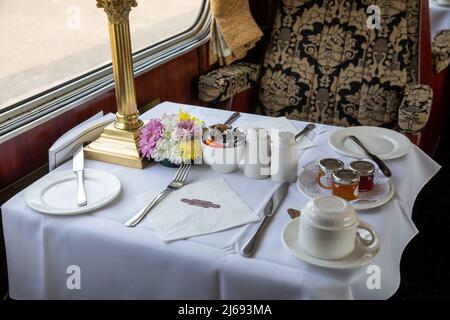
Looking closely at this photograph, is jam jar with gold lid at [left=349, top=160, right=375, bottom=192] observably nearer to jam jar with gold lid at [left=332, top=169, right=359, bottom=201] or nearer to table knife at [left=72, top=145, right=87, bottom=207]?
jam jar with gold lid at [left=332, top=169, right=359, bottom=201]

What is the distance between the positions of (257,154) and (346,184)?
248 millimetres

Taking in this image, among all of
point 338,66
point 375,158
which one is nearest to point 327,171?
point 375,158

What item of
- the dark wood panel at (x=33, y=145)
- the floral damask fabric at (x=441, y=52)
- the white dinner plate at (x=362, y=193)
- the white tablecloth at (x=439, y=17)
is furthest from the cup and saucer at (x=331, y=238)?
the white tablecloth at (x=439, y=17)

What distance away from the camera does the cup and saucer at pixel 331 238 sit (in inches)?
36.2

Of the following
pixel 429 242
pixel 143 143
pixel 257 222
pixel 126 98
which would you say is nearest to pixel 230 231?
pixel 257 222

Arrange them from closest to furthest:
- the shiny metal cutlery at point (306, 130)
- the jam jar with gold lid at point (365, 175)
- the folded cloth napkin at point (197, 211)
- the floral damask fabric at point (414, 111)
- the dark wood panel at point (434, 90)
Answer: the folded cloth napkin at point (197, 211) → the jam jar with gold lid at point (365, 175) → the shiny metal cutlery at point (306, 130) → the floral damask fabric at point (414, 111) → the dark wood panel at point (434, 90)

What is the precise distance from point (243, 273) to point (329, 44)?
172 cm

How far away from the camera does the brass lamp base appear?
135 cm

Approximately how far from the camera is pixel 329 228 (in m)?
0.92

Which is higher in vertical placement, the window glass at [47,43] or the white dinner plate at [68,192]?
the window glass at [47,43]

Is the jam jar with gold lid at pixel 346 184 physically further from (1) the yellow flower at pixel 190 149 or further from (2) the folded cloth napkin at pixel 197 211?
(1) the yellow flower at pixel 190 149

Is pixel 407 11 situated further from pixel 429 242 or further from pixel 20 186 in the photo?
pixel 20 186

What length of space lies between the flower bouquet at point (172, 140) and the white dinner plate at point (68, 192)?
0.13 m

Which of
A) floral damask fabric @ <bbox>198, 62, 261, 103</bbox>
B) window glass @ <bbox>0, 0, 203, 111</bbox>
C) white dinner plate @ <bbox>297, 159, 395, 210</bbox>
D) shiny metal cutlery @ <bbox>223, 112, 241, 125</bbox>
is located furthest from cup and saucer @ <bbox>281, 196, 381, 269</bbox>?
floral damask fabric @ <bbox>198, 62, 261, 103</bbox>
